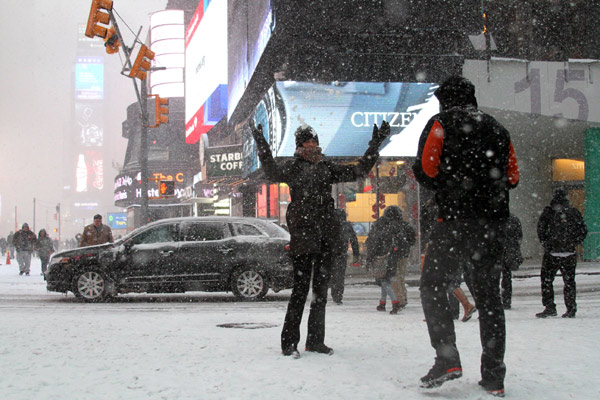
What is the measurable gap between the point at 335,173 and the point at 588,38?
21085mm

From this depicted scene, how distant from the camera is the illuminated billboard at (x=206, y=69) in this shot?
36.0 meters

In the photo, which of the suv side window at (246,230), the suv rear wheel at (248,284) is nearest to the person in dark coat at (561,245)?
the suv rear wheel at (248,284)

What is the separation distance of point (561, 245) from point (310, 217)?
15.1 feet

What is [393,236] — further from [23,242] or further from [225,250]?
[23,242]

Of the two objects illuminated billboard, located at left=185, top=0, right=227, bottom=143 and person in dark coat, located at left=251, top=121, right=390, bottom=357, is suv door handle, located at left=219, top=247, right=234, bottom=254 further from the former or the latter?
illuminated billboard, located at left=185, top=0, right=227, bottom=143

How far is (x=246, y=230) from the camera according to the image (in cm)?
1212

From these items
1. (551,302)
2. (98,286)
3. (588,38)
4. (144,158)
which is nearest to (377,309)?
(551,302)

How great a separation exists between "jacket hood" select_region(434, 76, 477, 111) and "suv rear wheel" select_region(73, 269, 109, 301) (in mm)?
9206

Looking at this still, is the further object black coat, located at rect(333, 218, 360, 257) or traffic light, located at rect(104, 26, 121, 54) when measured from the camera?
traffic light, located at rect(104, 26, 121, 54)

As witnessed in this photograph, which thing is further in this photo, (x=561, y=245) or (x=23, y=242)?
(x=23, y=242)

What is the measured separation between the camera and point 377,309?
978cm

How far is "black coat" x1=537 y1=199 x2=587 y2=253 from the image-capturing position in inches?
321

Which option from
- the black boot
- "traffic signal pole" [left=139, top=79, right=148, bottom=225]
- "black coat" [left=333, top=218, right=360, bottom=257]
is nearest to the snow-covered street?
the black boot

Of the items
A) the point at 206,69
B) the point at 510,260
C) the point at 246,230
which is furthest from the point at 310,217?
the point at 206,69
